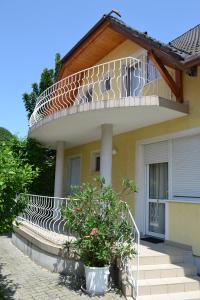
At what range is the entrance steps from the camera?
6.25m

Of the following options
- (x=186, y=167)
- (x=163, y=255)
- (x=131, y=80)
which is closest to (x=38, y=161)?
(x=131, y=80)

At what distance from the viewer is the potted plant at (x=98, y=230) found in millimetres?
6426

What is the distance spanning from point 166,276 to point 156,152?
160 inches

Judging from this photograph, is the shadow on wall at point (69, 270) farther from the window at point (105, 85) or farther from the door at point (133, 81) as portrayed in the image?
the window at point (105, 85)

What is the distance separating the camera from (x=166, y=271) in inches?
269

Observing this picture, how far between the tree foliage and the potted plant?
45.6 feet

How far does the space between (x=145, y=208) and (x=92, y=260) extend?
3.85 m

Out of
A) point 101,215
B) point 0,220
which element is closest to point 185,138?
point 101,215

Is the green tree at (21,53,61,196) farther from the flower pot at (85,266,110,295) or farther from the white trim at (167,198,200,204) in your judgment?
the flower pot at (85,266,110,295)

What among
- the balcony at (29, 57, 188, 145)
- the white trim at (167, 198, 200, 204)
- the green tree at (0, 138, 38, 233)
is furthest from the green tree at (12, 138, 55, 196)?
the green tree at (0, 138, 38, 233)

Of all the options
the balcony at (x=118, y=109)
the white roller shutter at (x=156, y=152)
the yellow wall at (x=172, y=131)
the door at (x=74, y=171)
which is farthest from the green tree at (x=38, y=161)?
the white roller shutter at (x=156, y=152)

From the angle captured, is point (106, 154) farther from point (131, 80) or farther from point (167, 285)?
point (167, 285)

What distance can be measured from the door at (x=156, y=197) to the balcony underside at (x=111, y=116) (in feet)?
4.92

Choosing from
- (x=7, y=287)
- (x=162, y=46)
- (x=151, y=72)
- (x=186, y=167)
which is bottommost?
(x=7, y=287)
